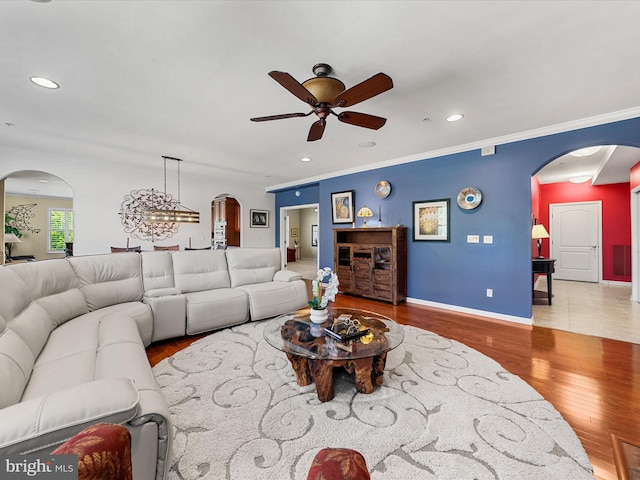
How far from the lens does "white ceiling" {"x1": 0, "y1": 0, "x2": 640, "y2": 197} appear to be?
5.44ft

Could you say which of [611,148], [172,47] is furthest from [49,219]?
[611,148]

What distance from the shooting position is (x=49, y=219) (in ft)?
29.0

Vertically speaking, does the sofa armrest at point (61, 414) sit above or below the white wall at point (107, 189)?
below

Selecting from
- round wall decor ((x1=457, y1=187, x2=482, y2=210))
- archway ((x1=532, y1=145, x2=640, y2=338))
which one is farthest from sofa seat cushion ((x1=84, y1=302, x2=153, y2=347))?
archway ((x1=532, y1=145, x2=640, y2=338))

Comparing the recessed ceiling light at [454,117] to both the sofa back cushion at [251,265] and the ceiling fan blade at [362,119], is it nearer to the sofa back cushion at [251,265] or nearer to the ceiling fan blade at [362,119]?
the ceiling fan blade at [362,119]

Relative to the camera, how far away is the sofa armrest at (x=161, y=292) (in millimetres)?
3080

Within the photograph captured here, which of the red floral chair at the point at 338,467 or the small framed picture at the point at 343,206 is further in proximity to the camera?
the small framed picture at the point at 343,206

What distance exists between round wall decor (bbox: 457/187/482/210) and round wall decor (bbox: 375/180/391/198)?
1.24 meters

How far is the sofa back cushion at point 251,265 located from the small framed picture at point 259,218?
327 cm

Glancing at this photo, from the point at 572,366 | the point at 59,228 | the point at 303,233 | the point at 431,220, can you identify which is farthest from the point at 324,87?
the point at 303,233

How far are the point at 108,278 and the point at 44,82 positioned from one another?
190cm

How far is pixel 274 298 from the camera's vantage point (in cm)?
377

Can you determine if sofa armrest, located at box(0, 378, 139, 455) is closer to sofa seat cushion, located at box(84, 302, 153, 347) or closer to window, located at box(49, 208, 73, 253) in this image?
sofa seat cushion, located at box(84, 302, 153, 347)

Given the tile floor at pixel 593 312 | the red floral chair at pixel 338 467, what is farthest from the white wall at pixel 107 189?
the tile floor at pixel 593 312
